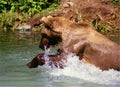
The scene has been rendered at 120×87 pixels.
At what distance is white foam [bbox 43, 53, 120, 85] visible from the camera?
7.95 meters

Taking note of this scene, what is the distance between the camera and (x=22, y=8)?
2119 centimetres

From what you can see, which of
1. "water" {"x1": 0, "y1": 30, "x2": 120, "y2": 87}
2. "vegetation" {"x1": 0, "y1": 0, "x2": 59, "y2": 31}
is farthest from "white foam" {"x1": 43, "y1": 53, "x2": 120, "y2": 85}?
"vegetation" {"x1": 0, "y1": 0, "x2": 59, "y2": 31}

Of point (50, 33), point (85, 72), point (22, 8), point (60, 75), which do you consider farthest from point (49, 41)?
point (22, 8)

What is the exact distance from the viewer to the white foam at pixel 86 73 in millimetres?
7953

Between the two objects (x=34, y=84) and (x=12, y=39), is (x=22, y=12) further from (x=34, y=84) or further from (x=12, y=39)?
(x=34, y=84)

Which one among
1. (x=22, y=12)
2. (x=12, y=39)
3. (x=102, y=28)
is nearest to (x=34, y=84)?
(x=12, y=39)

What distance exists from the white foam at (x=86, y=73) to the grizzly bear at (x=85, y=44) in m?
0.09

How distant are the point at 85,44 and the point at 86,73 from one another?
1.99ft

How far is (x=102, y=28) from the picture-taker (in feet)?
61.1

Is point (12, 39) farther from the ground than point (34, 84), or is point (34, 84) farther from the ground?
point (34, 84)

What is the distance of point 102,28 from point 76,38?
10485 mm

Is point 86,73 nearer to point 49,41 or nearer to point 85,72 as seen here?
point 85,72

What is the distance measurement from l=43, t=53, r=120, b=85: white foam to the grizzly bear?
0.28 ft

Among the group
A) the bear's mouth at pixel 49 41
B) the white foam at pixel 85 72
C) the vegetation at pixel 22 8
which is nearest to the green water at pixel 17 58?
the white foam at pixel 85 72
